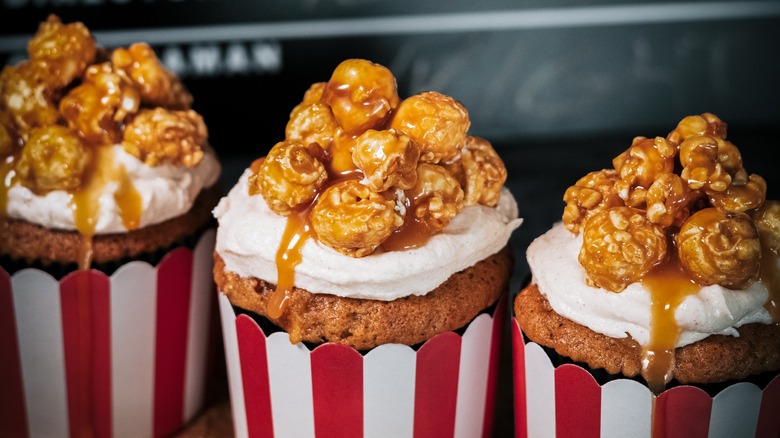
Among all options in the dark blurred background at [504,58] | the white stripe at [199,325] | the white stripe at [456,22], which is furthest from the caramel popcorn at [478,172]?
the white stripe at [456,22]

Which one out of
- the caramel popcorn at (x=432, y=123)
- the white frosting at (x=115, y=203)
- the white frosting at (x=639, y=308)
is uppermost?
the caramel popcorn at (x=432, y=123)

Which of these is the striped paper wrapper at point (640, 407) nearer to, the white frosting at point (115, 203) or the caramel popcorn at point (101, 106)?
the white frosting at point (115, 203)

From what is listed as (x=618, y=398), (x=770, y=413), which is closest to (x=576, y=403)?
(x=618, y=398)

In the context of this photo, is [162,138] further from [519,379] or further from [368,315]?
[519,379]

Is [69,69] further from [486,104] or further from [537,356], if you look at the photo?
[486,104]

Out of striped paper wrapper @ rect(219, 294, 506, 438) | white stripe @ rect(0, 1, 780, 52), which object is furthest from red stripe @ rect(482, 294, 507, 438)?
white stripe @ rect(0, 1, 780, 52)

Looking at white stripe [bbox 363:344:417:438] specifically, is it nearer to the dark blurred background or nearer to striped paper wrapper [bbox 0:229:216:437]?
striped paper wrapper [bbox 0:229:216:437]
